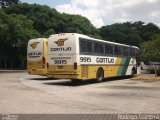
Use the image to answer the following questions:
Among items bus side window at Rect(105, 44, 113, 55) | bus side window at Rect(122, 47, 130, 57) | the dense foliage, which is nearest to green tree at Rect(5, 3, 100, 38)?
the dense foliage

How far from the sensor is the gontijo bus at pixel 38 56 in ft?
78.7

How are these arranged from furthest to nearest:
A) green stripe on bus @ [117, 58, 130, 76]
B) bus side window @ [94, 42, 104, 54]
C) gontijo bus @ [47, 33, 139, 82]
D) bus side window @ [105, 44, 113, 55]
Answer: green stripe on bus @ [117, 58, 130, 76]
bus side window @ [105, 44, 113, 55]
bus side window @ [94, 42, 104, 54]
gontijo bus @ [47, 33, 139, 82]

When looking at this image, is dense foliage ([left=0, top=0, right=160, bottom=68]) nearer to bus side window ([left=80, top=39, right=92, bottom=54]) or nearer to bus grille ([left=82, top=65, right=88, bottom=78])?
bus side window ([left=80, top=39, right=92, bottom=54])

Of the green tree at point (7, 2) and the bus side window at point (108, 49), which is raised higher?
the green tree at point (7, 2)

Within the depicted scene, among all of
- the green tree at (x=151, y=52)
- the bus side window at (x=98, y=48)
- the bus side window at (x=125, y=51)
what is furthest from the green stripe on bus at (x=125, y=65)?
the green tree at (x=151, y=52)

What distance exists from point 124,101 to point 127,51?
15.0m

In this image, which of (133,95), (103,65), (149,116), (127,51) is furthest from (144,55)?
(149,116)

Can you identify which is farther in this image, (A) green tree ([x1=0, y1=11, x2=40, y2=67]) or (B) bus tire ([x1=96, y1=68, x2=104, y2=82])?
(A) green tree ([x1=0, y1=11, x2=40, y2=67])

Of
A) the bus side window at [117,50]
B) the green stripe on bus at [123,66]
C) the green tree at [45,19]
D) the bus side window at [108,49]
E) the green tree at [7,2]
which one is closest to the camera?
the bus side window at [108,49]

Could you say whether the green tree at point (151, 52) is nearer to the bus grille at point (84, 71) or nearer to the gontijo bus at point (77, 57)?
the gontijo bus at point (77, 57)

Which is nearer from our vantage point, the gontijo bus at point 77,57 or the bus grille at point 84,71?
the gontijo bus at point 77,57

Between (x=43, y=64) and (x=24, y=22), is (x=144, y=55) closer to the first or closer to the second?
(x=43, y=64)

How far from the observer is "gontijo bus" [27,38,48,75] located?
24000 mm

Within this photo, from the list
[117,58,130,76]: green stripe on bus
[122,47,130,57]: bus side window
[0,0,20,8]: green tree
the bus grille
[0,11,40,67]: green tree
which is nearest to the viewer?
the bus grille
